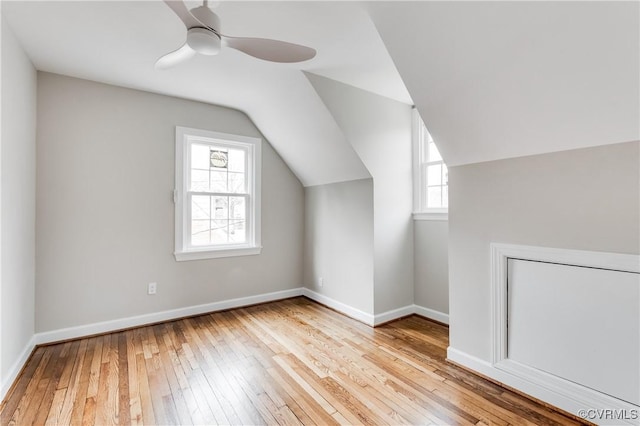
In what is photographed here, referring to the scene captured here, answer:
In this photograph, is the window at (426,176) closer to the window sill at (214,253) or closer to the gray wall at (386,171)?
the gray wall at (386,171)

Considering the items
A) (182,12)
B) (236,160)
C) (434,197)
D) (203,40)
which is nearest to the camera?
(182,12)

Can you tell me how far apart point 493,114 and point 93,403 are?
118 inches

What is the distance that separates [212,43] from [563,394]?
8.97ft

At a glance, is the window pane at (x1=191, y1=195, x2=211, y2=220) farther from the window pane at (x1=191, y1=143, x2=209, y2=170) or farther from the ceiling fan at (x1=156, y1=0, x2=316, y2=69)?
the ceiling fan at (x1=156, y1=0, x2=316, y2=69)

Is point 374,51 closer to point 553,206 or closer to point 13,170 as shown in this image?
point 553,206

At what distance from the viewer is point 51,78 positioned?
272 centimetres

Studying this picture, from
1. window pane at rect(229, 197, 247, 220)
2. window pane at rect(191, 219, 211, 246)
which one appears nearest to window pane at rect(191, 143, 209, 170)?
window pane at rect(229, 197, 247, 220)

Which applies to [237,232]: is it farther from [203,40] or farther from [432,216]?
[203,40]

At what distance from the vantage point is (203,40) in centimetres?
148

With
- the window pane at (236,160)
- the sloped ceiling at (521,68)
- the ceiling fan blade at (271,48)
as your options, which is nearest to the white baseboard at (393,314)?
the sloped ceiling at (521,68)

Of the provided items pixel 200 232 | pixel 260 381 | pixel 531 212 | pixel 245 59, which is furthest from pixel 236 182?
pixel 531 212

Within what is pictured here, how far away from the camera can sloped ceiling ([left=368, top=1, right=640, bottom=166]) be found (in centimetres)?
135

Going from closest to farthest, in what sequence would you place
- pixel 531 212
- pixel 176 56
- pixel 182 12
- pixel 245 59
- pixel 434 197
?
pixel 182 12
pixel 176 56
pixel 531 212
pixel 245 59
pixel 434 197

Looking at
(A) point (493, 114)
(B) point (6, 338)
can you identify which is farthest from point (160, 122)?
(A) point (493, 114)
